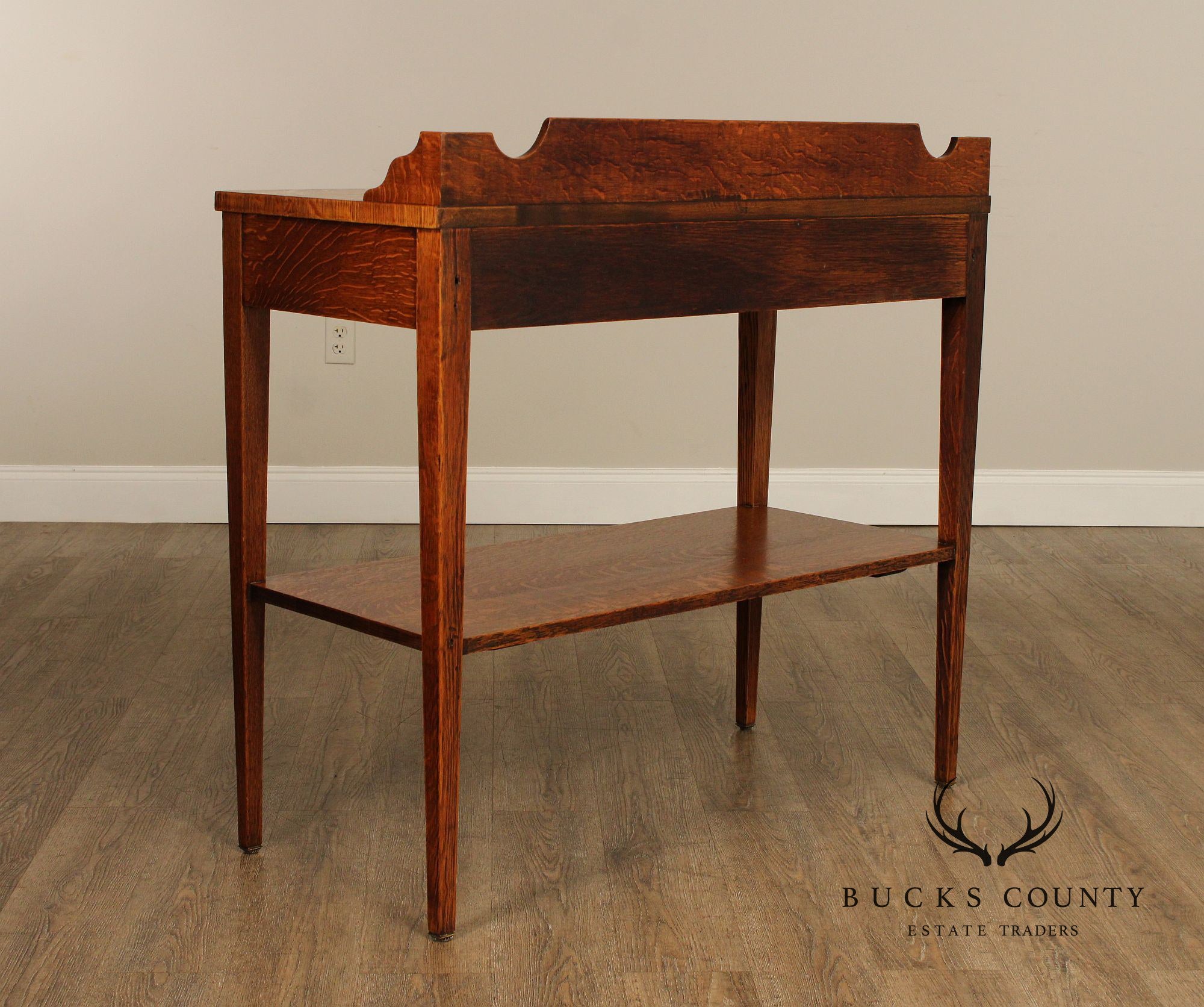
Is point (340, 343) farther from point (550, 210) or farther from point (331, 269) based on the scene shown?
point (550, 210)

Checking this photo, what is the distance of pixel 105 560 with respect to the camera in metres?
3.08

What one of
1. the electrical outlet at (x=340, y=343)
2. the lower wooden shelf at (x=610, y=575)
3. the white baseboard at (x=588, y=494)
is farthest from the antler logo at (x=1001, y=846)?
the electrical outlet at (x=340, y=343)

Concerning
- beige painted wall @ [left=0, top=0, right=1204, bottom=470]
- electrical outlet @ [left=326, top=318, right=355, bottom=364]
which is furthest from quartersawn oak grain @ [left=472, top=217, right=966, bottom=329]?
electrical outlet @ [left=326, top=318, right=355, bottom=364]

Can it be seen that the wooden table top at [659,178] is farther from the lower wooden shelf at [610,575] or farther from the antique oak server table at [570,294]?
the lower wooden shelf at [610,575]

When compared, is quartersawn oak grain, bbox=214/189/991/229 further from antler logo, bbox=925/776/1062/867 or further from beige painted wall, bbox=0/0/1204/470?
beige painted wall, bbox=0/0/1204/470

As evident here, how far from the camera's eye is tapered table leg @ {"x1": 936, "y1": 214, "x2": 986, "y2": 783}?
179cm

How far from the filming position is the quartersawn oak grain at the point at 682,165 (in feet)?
4.28

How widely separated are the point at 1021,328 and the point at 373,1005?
257 cm

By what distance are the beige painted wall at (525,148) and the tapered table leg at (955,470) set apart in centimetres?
157

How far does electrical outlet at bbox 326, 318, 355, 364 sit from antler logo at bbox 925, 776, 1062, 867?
194cm

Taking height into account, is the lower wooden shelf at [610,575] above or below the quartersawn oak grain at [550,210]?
below

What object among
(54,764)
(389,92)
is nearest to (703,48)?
(389,92)

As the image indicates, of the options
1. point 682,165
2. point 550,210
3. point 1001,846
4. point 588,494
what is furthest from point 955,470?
point 588,494

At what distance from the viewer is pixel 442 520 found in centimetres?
138
